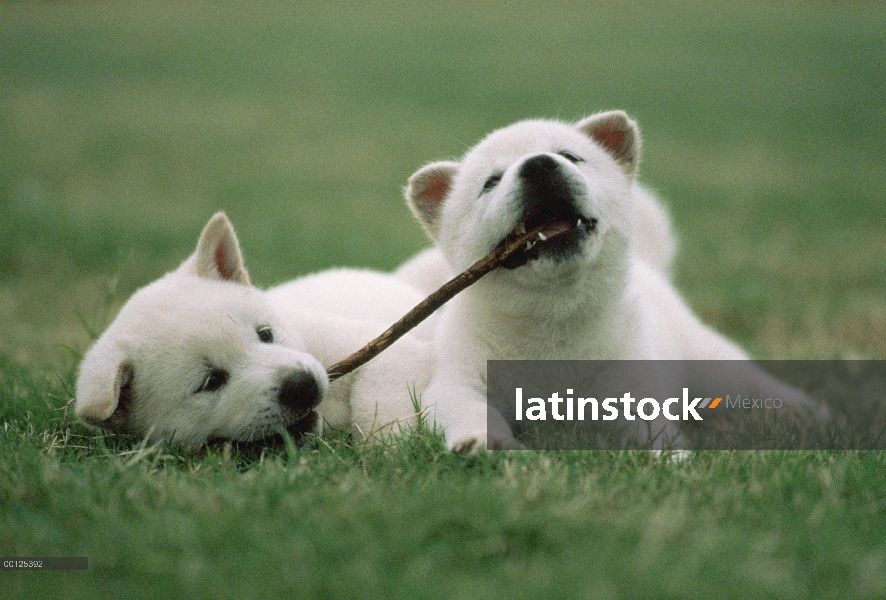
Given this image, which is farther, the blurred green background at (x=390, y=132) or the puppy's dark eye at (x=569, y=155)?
the blurred green background at (x=390, y=132)

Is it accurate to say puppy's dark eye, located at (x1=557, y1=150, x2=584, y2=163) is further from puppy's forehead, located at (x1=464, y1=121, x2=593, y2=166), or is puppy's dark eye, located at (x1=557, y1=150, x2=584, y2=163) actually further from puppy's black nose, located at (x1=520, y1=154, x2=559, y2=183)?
puppy's black nose, located at (x1=520, y1=154, x2=559, y2=183)

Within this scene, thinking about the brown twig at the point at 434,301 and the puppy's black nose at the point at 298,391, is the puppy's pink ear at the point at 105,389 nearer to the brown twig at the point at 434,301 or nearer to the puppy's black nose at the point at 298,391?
the puppy's black nose at the point at 298,391

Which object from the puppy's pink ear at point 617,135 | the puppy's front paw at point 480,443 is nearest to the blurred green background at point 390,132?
the puppy's pink ear at point 617,135

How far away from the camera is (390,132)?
14.8 m

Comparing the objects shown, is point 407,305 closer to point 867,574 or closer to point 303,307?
point 303,307

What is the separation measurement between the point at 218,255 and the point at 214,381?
806 mm

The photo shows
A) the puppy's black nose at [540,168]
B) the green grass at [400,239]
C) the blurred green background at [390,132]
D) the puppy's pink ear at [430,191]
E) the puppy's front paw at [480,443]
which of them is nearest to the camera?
the green grass at [400,239]

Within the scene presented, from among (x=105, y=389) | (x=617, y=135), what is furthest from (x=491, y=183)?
(x=105, y=389)

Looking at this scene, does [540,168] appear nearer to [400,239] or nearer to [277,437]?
[277,437]

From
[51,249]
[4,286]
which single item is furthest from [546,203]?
[51,249]

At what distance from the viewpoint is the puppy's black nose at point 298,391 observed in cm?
334

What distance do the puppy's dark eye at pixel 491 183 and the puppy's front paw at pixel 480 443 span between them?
114cm

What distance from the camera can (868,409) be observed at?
427 cm

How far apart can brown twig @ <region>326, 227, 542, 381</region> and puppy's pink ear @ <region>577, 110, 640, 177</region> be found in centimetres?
86
